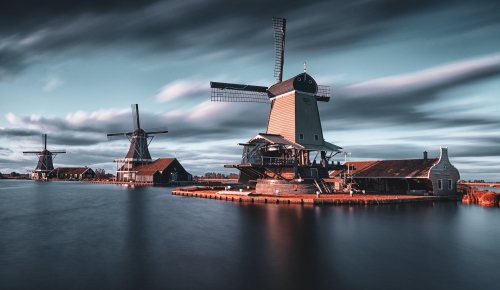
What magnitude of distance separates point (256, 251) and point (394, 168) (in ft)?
114

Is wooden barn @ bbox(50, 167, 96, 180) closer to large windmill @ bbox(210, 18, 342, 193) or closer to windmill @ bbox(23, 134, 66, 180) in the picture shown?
windmill @ bbox(23, 134, 66, 180)

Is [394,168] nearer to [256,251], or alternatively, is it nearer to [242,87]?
[242,87]

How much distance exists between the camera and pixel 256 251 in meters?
17.4

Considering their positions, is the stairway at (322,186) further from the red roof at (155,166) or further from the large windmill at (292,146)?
the red roof at (155,166)

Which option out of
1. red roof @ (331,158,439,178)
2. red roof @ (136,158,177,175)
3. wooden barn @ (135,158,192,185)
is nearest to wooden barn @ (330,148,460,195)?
red roof @ (331,158,439,178)

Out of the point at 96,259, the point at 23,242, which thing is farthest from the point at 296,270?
the point at 23,242

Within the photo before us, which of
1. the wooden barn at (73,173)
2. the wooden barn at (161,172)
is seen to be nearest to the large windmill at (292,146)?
the wooden barn at (161,172)

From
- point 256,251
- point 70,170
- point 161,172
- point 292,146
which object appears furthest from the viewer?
point 70,170

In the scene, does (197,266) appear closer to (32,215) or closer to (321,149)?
(32,215)

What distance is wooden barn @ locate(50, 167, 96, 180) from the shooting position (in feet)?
452

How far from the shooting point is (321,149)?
44062 mm

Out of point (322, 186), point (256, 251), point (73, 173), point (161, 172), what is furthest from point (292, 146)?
point (73, 173)

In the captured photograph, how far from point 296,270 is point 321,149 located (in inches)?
1223

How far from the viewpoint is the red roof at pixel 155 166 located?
91.2 metres
